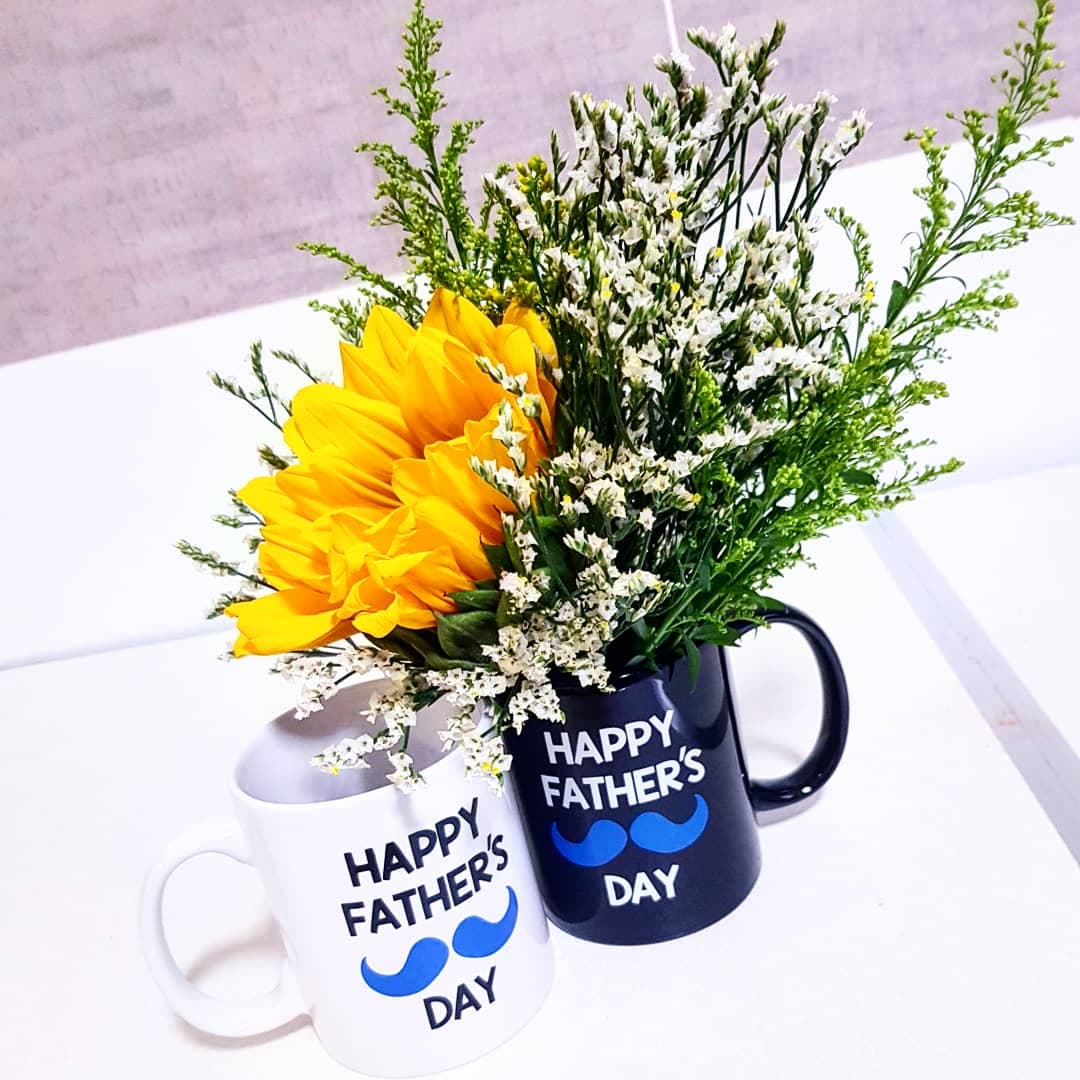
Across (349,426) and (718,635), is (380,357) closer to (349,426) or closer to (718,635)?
(349,426)

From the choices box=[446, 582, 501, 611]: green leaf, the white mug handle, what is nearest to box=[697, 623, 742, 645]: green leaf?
box=[446, 582, 501, 611]: green leaf

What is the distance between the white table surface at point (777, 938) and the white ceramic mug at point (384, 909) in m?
0.03

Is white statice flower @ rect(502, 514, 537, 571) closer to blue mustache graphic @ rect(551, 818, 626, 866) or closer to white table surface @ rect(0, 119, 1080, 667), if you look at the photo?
blue mustache graphic @ rect(551, 818, 626, 866)

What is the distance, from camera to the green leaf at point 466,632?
0.40m

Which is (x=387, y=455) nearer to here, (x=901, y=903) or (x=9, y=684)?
(x=901, y=903)

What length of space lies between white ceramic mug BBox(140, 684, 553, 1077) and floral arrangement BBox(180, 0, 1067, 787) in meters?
0.03

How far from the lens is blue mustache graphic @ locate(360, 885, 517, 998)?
1.48 ft

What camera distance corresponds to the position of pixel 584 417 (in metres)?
0.43

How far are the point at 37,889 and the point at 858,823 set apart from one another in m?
0.54

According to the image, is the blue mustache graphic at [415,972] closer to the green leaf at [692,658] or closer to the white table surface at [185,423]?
the green leaf at [692,658]

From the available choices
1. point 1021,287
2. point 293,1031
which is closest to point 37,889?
point 293,1031

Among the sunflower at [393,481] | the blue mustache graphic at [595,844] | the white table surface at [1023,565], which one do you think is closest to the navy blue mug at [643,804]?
the blue mustache graphic at [595,844]

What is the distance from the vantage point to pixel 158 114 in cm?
105

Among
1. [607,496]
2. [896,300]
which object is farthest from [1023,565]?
[607,496]
